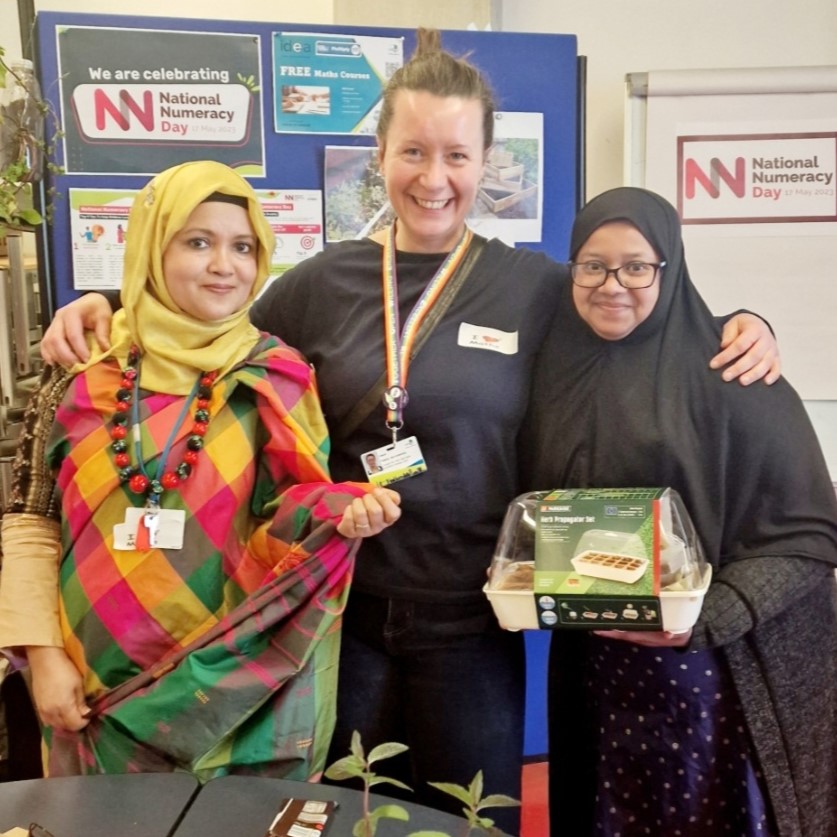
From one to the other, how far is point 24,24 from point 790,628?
3.38 metres

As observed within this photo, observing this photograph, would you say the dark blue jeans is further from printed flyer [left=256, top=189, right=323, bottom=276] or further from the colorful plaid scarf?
printed flyer [left=256, top=189, right=323, bottom=276]

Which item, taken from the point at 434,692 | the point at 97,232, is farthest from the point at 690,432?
the point at 97,232

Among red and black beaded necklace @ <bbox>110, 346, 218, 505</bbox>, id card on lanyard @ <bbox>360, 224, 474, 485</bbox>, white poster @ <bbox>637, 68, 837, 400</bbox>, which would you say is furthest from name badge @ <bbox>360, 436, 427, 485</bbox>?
white poster @ <bbox>637, 68, 837, 400</bbox>

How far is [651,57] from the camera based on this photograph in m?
3.36

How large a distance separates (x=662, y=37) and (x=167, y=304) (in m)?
2.58

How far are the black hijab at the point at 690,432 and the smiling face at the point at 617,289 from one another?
0.05 feet

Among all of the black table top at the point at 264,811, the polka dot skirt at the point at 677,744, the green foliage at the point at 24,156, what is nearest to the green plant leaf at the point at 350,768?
the black table top at the point at 264,811

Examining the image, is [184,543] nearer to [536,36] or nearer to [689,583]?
[689,583]

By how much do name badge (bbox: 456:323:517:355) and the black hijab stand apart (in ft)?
0.51

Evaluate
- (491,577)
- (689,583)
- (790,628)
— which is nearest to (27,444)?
(491,577)

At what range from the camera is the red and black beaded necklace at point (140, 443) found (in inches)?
58.2

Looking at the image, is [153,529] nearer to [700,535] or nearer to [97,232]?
[700,535]

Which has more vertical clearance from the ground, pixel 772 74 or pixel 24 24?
pixel 24 24

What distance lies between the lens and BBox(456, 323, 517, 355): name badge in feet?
5.36
